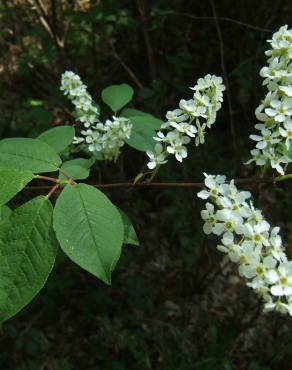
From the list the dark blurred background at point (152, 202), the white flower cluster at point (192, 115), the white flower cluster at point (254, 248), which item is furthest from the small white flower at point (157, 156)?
the dark blurred background at point (152, 202)

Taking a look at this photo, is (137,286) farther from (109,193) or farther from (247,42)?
(247,42)

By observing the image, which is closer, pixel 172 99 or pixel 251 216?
pixel 251 216

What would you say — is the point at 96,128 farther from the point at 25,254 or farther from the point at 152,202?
the point at 152,202

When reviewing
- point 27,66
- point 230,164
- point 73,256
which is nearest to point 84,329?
point 230,164

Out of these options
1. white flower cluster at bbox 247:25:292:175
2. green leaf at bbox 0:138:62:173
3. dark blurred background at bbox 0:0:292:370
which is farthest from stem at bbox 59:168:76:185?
dark blurred background at bbox 0:0:292:370

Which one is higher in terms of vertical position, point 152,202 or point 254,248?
point 254,248

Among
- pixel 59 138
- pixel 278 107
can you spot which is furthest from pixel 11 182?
pixel 278 107
